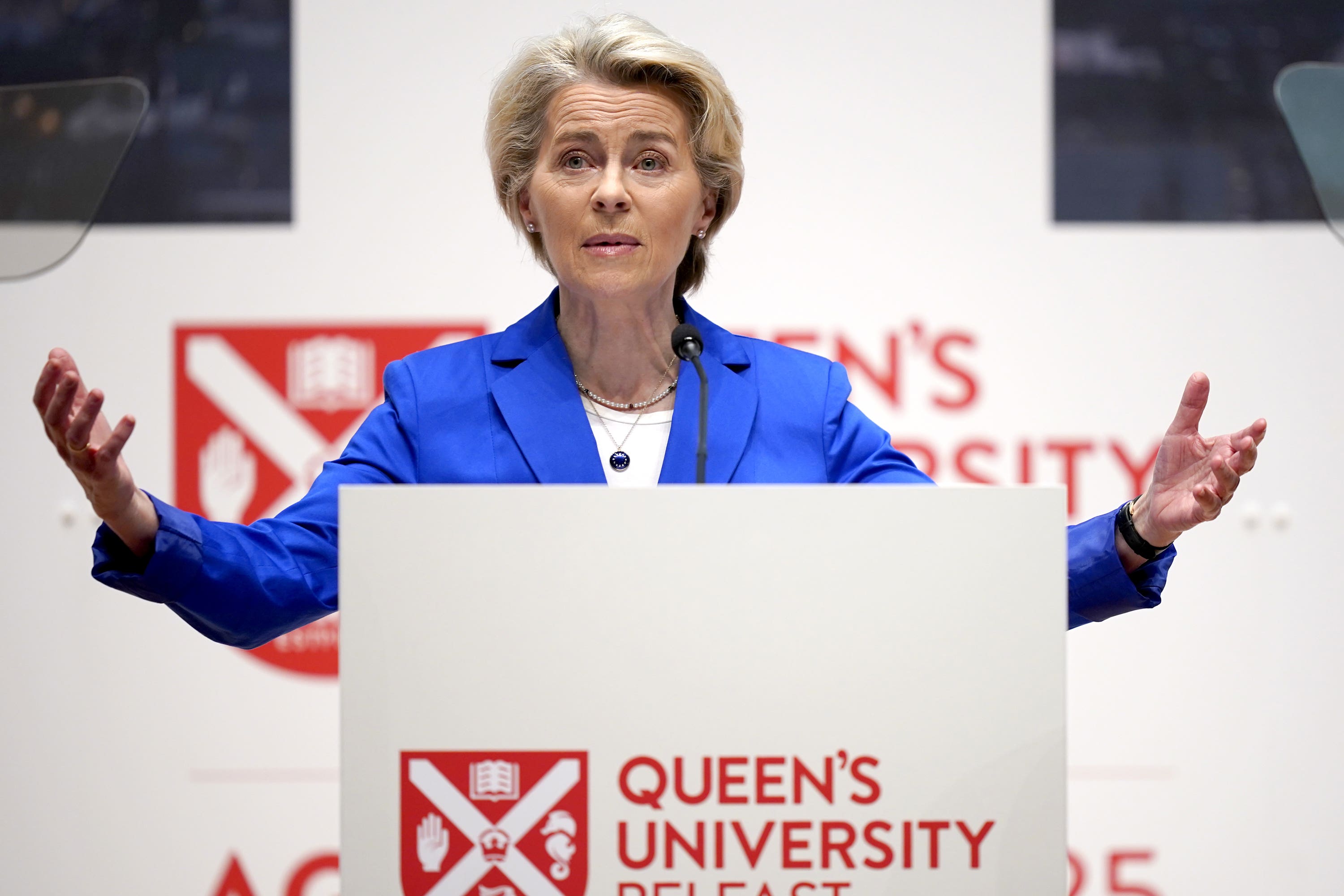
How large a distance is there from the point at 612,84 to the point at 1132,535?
0.93 metres

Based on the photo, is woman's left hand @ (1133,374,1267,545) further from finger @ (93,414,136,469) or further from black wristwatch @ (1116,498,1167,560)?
finger @ (93,414,136,469)

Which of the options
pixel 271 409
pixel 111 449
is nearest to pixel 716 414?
pixel 111 449

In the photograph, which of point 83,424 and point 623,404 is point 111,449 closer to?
point 83,424

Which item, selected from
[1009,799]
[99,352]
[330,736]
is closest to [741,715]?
[1009,799]

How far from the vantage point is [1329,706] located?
2.81 m

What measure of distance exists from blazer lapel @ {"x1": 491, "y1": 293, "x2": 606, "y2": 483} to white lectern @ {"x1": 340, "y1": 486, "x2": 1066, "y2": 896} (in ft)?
1.40

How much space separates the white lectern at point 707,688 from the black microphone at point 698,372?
247mm

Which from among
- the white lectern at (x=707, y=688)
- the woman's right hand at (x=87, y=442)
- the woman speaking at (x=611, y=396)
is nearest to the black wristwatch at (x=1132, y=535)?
the woman speaking at (x=611, y=396)

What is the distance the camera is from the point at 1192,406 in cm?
143

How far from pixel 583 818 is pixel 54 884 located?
2.42 metres

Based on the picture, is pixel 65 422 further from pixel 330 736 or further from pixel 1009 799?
pixel 330 736

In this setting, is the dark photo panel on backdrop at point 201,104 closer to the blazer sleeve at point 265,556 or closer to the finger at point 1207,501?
the blazer sleeve at point 265,556

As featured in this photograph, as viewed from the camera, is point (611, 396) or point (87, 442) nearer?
point (87, 442)

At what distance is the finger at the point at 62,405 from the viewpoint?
1.22 metres
